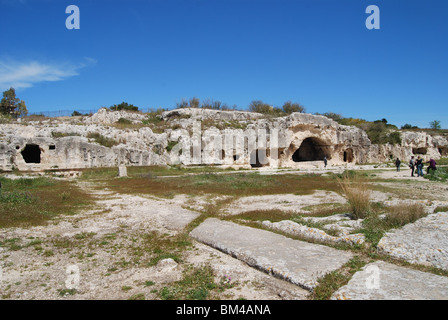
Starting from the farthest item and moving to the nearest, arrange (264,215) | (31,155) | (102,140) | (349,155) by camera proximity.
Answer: (349,155)
(31,155)
(102,140)
(264,215)

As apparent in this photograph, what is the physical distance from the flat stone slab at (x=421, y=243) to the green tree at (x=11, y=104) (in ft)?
220

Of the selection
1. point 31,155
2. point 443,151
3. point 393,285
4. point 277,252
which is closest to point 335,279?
point 393,285

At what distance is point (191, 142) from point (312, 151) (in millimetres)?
23466

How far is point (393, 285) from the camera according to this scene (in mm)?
4285

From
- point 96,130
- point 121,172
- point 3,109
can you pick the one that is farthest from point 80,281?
point 3,109

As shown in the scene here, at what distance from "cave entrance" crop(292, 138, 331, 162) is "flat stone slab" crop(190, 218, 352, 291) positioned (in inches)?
1587

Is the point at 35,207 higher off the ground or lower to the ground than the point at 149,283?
higher

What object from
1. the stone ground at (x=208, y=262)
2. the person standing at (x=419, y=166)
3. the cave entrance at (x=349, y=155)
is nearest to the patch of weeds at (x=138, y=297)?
the stone ground at (x=208, y=262)

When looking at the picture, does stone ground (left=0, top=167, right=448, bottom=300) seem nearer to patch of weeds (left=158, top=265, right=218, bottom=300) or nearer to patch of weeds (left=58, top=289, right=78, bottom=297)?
patch of weeds (left=58, top=289, right=78, bottom=297)

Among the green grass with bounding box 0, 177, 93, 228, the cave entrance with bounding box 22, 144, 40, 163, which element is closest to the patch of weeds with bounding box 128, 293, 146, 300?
the green grass with bounding box 0, 177, 93, 228

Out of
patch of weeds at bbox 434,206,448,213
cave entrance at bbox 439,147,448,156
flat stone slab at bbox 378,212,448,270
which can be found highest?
cave entrance at bbox 439,147,448,156

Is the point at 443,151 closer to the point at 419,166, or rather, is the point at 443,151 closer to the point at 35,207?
the point at 419,166

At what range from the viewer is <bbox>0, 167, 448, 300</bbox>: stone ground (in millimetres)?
4461
